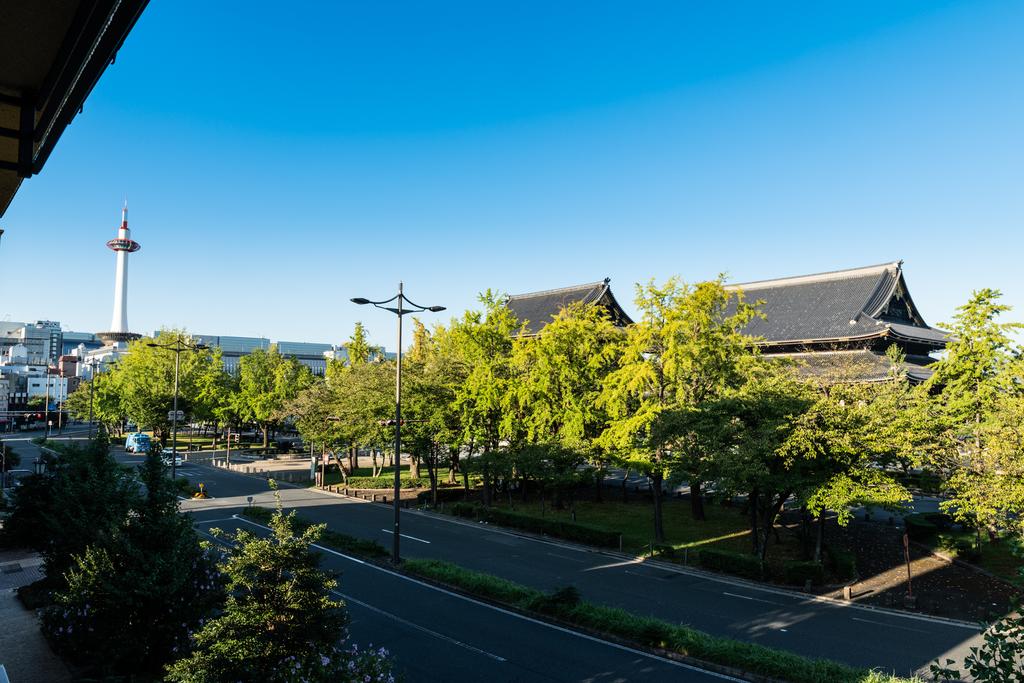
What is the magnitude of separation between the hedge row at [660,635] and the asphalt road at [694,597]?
7.80 ft

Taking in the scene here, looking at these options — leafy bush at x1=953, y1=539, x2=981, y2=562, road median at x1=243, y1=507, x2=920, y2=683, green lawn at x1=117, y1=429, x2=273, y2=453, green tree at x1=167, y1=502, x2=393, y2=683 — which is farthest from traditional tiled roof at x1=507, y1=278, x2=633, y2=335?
green tree at x1=167, y1=502, x2=393, y2=683

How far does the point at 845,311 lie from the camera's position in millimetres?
45875

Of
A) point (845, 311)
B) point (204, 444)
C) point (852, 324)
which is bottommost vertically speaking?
point (204, 444)

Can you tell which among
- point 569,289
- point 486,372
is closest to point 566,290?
point 569,289

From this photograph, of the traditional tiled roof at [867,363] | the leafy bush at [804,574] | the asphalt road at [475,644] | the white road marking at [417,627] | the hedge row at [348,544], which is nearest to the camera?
the asphalt road at [475,644]

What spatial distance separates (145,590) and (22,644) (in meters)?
6.84

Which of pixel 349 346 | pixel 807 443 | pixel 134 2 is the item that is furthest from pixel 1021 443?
pixel 349 346

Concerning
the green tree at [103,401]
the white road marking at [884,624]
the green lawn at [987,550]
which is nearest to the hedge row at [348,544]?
the white road marking at [884,624]

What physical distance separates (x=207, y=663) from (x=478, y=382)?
2627 cm

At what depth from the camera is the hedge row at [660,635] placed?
1288 centimetres

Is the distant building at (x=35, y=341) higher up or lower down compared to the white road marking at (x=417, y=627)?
higher up

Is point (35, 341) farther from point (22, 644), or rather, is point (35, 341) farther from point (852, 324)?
point (852, 324)

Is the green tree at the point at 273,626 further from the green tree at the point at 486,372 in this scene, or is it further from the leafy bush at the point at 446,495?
the leafy bush at the point at 446,495

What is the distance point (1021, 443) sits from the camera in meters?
20.0
